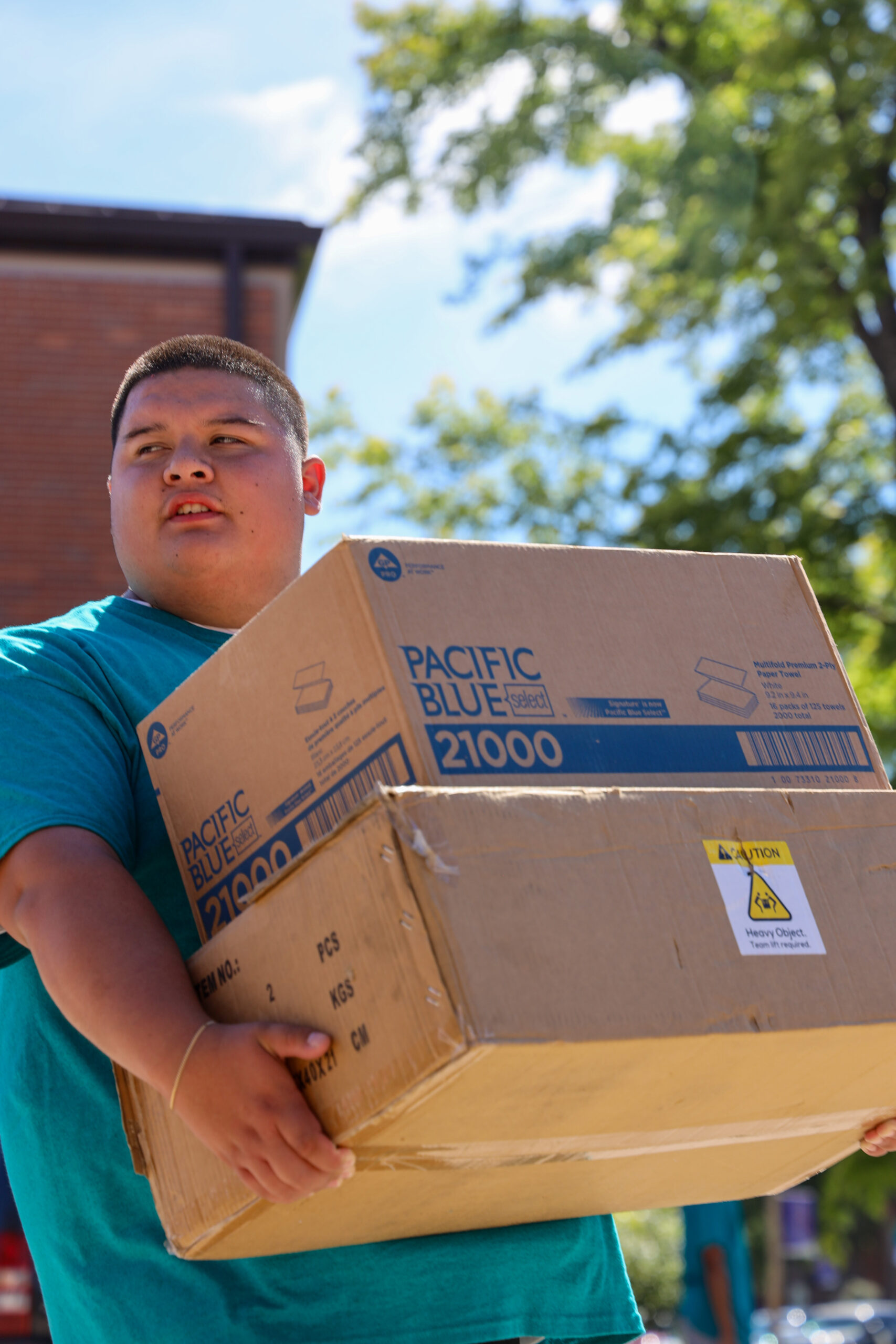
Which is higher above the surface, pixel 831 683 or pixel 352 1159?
pixel 831 683

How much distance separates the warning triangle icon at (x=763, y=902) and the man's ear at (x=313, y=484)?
1.09m

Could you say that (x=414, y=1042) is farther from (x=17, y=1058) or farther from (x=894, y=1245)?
(x=894, y=1245)

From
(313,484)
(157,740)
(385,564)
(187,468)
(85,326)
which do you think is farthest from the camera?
(85,326)

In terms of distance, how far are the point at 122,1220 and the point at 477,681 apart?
0.76 m

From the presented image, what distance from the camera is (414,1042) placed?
109 centimetres

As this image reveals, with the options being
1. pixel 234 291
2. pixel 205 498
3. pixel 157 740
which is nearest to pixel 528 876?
pixel 157 740

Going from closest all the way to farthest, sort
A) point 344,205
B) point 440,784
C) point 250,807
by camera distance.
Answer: point 440,784 < point 250,807 < point 344,205

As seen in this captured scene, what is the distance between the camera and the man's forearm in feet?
4.09

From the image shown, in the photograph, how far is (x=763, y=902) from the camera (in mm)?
1263

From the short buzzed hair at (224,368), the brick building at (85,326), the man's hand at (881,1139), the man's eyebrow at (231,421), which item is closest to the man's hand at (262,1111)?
the man's hand at (881,1139)

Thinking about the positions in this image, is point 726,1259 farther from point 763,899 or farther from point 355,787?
point 355,787

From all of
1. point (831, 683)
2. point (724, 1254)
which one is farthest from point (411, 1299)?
point (724, 1254)

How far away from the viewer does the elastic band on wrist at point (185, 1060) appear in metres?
1.22

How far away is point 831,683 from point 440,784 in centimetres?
59
